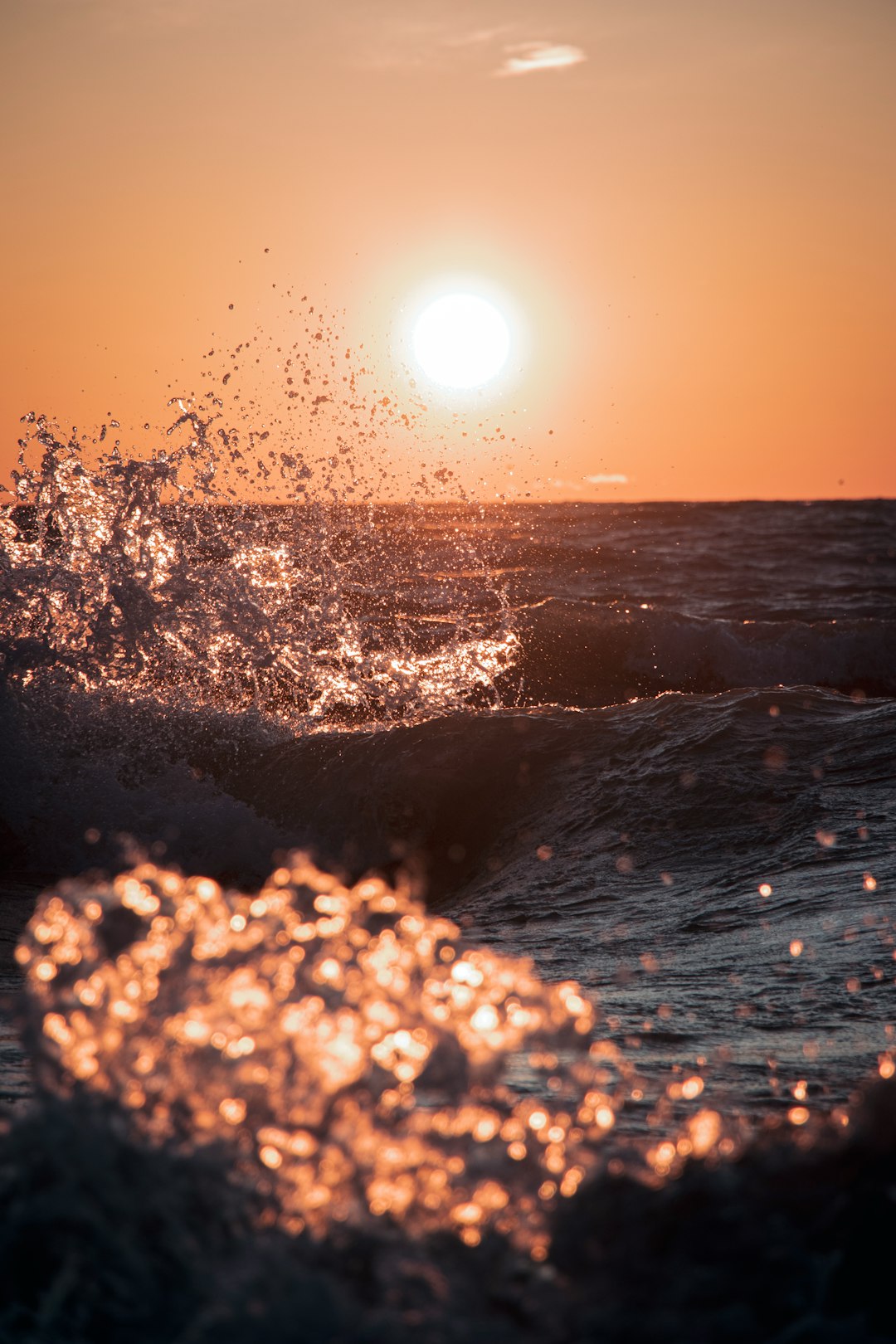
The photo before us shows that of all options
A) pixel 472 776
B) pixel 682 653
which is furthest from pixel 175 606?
pixel 682 653

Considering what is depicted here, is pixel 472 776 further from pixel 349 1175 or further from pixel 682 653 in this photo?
pixel 682 653

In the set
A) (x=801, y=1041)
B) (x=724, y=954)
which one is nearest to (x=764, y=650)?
(x=724, y=954)

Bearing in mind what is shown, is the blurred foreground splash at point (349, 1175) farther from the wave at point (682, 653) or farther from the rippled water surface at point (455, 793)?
the wave at point (682, 653)

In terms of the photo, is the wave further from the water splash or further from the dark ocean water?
the water splash

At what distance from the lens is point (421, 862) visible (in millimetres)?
7105

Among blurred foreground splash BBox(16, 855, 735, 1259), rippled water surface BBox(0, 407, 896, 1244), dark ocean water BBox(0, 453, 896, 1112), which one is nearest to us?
blurred foreground splash BBox(16, 855, 735, 1259)

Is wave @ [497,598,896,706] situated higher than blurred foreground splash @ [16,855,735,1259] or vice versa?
blurred foreground splash @ [16,855,735,1259]

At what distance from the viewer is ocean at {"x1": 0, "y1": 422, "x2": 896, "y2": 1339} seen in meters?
2.11

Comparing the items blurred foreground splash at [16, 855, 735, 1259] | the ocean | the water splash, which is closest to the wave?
the ocean

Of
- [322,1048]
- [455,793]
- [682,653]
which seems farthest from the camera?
Answer: [682,653]

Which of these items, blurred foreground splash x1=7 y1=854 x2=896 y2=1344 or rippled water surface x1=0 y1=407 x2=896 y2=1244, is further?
rippled water surface x1=0 y1=407 x2=896 y2=1244

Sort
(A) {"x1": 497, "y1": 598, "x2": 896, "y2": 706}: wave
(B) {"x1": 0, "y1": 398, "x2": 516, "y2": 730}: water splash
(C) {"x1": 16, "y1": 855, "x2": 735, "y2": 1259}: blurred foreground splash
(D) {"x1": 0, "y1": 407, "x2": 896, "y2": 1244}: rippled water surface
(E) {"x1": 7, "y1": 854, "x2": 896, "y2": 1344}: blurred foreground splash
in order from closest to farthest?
(E) {"x1": 7, "y1": 854, "x2": 896, "y2": 1344}: blurred foreground splash → (C) {"x1": 16, "y1": 855, "x2": 735, "y2": 1259}: blurred foreground splash → (D) {"x1": 0, "y1": 407, "x2": 896, "y2": 1244}: rippled water surface → (B) {"x1": 0, "y1": 398, "x2": 516, "y2": 730}: water splash → (A) {"x1": 497, "y1": 598, "x2": 896, "y2": 706}: wave

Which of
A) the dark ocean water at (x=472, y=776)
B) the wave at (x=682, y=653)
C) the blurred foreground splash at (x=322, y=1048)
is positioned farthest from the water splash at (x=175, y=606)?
the blurred foreground splash at (x=322, y=1048)

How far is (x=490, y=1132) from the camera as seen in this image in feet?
7.04
